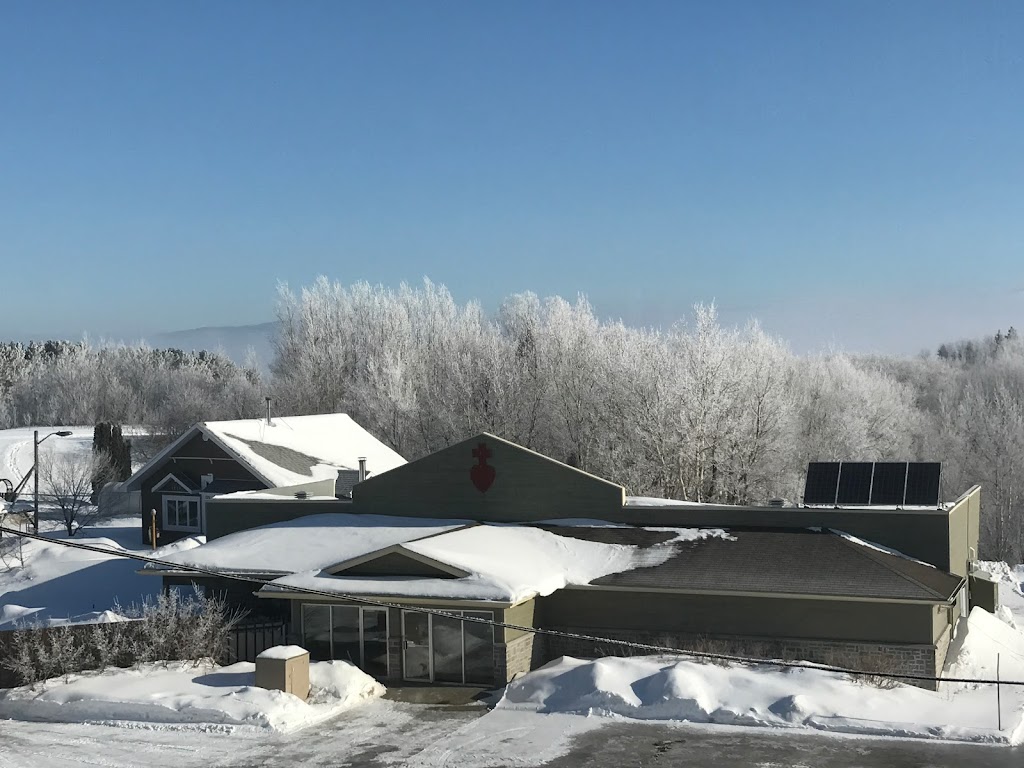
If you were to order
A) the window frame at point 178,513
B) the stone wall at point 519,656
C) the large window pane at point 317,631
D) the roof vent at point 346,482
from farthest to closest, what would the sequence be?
the window frame at point 178,513, the roof vent at point 346,482, the large window pane at point 317,631, the stone wall at point 519,656

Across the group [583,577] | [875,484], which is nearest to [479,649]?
[583,577]

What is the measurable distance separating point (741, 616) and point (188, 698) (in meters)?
10.9

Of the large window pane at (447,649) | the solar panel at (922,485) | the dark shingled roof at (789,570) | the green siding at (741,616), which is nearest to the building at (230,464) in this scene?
the green siding at (741,616)

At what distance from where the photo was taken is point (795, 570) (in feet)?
74.1

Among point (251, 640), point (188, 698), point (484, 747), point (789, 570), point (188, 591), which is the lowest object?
point (484, 747)

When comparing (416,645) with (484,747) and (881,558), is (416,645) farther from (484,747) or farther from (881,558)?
(881,558)

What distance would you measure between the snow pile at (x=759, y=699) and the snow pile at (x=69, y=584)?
10257 mm

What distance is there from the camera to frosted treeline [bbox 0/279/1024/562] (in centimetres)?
5297

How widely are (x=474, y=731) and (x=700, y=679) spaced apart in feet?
14.2

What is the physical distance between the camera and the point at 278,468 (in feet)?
133

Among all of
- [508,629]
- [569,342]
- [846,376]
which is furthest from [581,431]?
[508,629]

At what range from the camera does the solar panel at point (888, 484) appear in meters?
26.0

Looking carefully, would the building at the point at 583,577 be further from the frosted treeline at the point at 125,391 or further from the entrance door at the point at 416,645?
the frosted treeline at the point at 125,391

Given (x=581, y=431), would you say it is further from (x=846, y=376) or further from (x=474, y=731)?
(x=474, y=731)
